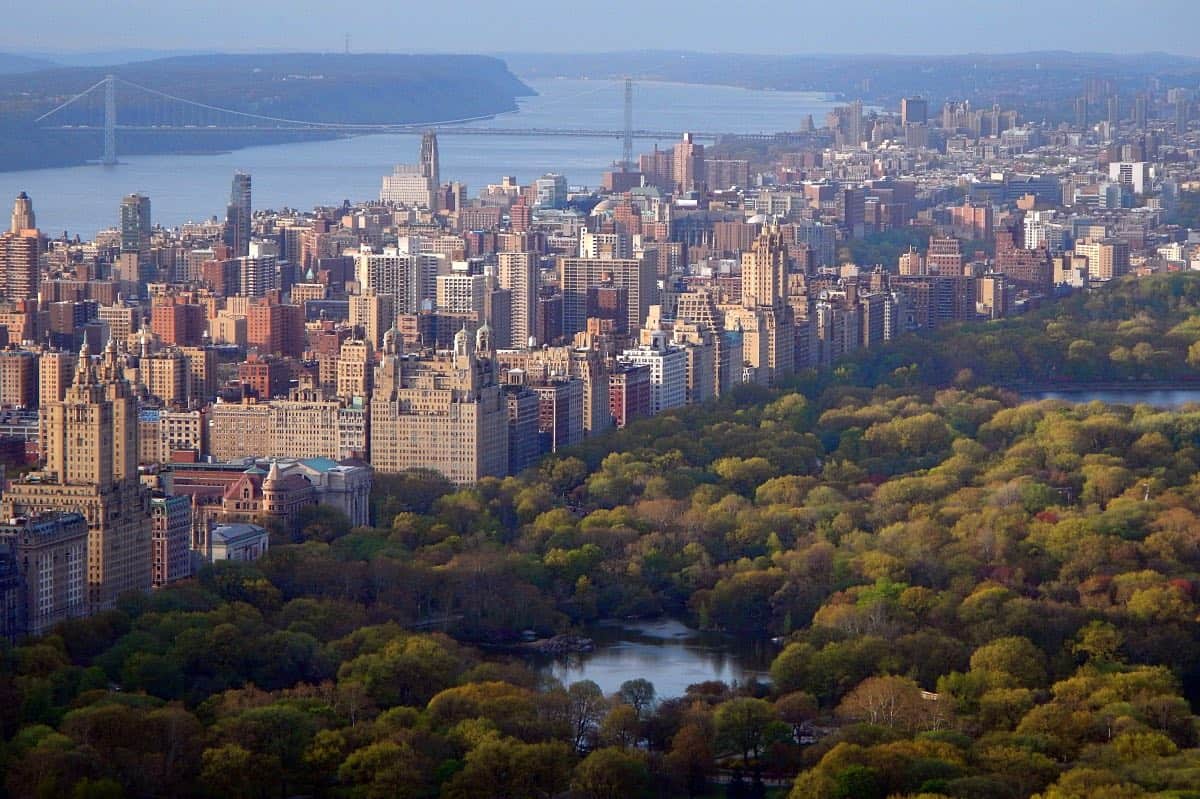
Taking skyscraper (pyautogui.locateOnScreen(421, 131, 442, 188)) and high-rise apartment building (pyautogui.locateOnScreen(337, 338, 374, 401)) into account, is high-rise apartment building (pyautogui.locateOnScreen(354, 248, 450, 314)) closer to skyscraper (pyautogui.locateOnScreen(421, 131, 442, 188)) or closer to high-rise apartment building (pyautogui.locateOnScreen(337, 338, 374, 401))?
high-rise apartment building (pyautogui.locateOnScreen(337, 338, 374, 401))

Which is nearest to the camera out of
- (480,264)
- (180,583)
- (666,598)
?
(180,583)

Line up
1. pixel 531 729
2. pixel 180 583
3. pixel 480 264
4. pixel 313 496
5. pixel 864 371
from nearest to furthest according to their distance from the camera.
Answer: pixel 531 729 → pixel 180 583 → pixel 313 496 → pixel 864 371 → pixel 480 264

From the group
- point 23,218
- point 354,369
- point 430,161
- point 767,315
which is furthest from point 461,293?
point 430,161

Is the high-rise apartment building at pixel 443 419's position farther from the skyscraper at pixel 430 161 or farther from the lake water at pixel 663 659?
the skyscraper at pixel 430 161

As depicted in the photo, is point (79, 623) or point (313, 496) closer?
Result: point (79, 623)

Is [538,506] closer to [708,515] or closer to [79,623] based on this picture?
[708,515]

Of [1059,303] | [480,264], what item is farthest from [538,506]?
[1059,303]

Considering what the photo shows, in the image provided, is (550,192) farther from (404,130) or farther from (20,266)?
(404,130)
